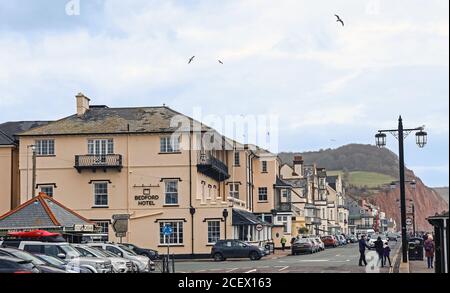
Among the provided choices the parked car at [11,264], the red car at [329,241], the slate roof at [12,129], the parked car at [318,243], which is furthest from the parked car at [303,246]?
the slate roof at [12,129]

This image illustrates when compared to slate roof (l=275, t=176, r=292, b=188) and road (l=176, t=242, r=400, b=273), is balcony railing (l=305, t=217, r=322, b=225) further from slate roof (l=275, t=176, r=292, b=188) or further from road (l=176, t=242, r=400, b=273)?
slate roof (l=275, t=176, r=292, b=188)

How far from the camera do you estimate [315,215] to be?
301 inches

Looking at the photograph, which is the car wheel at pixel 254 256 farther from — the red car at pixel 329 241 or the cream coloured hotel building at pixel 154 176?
the red car at pixel 329 241

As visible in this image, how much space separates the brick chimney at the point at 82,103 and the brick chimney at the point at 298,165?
1646 millimetres

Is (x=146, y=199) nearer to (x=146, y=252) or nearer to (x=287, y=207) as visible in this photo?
(x=146, y=252)

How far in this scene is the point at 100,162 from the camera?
7258 millimetres

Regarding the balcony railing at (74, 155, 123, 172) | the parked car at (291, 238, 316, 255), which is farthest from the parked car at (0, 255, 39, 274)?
the parked car at (291, 238, 316, 255)

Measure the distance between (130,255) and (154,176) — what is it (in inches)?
110

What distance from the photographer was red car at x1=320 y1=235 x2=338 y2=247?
7162 millimetres

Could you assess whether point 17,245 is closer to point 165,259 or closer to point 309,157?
point 165,259

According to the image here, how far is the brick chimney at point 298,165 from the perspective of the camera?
5744mm
